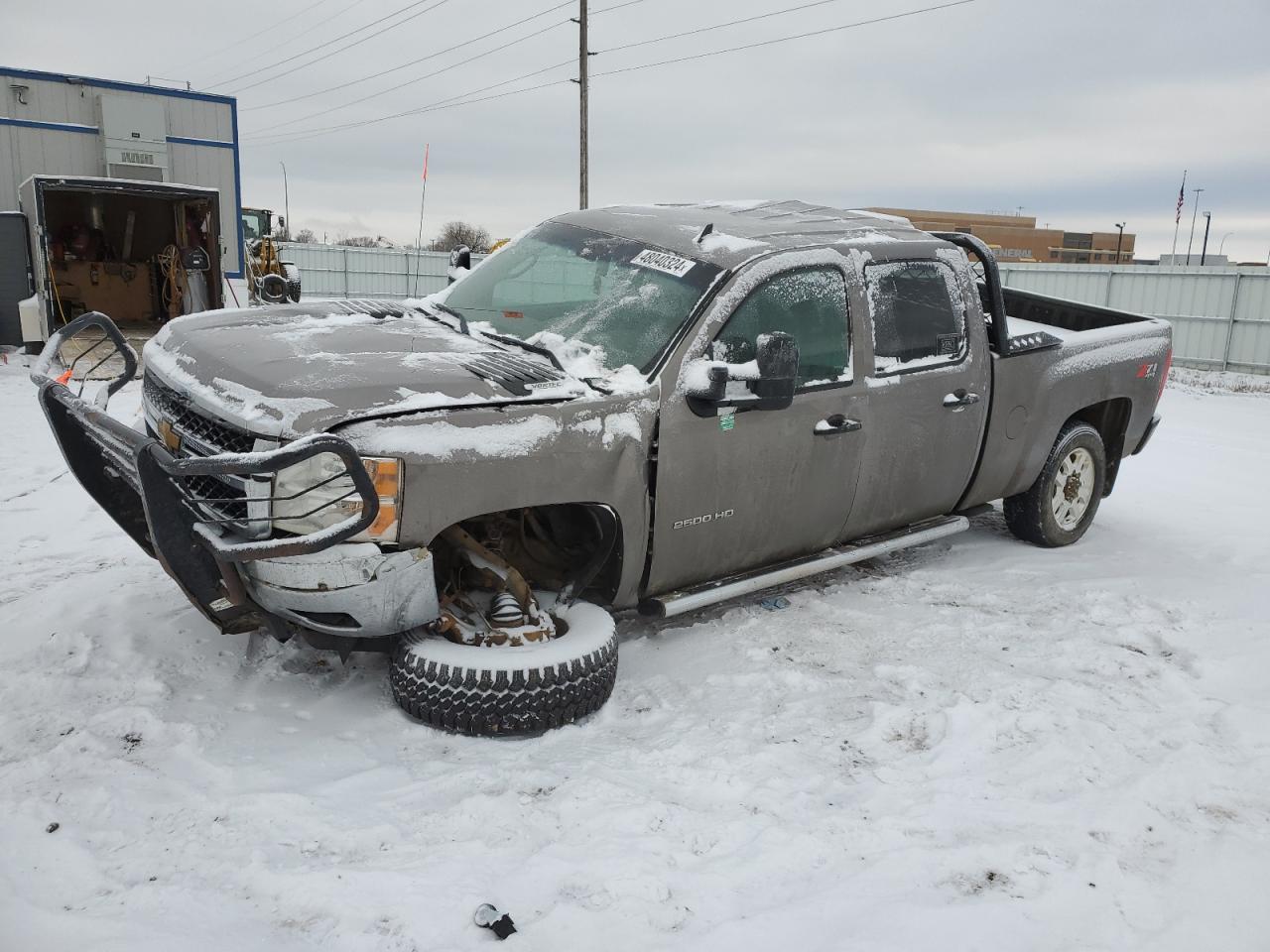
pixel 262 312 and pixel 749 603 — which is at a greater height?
pixel 262 312

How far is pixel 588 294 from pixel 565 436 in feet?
3.44

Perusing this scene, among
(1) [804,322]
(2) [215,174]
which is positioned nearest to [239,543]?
(1) [804,322]

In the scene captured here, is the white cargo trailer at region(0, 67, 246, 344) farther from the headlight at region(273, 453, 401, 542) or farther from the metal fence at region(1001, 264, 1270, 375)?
the metal fence at region(1001, 264, 1270, 375)

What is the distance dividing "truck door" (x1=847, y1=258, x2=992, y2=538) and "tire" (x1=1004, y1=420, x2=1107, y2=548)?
92 centimetres

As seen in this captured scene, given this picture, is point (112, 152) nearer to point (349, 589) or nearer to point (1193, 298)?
point (349, 589)

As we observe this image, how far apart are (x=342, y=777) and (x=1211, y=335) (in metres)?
19.7

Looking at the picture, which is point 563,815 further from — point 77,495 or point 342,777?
point 77,495

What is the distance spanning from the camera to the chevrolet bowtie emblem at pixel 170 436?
3.38 meters

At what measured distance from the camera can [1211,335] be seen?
58.9 ft

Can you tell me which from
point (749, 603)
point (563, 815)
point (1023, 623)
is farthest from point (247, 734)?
point (1023, 623)

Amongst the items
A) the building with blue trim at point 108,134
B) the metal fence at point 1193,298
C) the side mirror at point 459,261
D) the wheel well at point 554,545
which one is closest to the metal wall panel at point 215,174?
the building with blue trim at point 108,134

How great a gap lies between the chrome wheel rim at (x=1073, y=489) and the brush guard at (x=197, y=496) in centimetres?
444

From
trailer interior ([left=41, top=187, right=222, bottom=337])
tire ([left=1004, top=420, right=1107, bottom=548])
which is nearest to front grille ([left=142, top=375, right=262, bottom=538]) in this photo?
tire ([left=1004, top=420, right=1107, bottom=548])

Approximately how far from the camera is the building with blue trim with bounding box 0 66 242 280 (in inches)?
515
